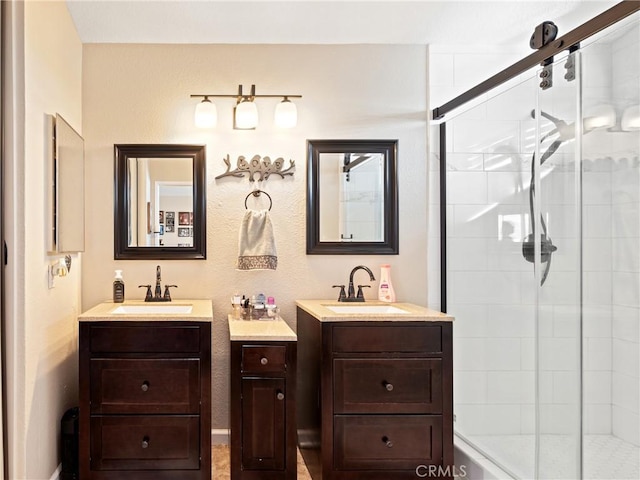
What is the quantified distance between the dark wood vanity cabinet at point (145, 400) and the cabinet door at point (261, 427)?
20cm

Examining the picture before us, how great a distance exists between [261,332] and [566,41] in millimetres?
1754

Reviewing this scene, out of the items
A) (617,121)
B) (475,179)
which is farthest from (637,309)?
(475,179)

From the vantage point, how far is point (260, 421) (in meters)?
2.37

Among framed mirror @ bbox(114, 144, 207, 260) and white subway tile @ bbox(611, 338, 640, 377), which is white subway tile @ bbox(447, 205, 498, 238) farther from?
framed mirror @ bbox(114, 144, 207, 260)

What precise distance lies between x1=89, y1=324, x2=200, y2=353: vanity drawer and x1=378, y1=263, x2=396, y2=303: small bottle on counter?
3.84ft

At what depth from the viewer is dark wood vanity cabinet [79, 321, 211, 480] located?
2.41 metres

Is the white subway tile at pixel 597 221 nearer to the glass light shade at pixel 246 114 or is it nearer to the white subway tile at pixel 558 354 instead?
the white subway tile at pixel 558 354

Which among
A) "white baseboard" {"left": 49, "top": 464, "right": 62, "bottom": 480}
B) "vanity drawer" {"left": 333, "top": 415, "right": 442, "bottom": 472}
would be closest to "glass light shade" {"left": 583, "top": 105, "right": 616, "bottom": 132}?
"vanity drawer" {"left": 333, "top": 415, "right": 442, "bottom": 472}

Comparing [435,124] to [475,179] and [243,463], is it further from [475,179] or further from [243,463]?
[243,463]

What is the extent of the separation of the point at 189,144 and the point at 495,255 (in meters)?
1.84

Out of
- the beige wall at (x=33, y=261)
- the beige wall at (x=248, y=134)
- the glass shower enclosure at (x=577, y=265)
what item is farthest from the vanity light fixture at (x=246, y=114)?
the glass shower enclosure at (x=577, y=265)

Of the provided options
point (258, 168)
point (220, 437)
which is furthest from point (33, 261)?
point (220, 437)

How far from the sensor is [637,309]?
229 centimetres

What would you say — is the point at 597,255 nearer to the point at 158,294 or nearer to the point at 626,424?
the point at 626,424
